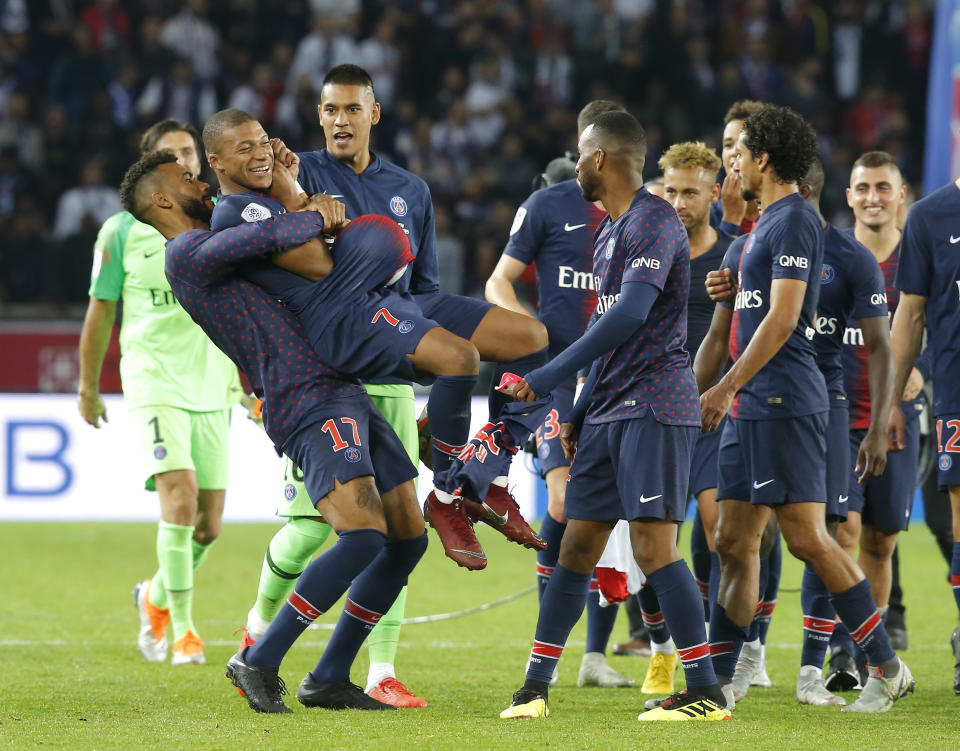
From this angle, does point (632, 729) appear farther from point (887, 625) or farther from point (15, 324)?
point (15, 324)

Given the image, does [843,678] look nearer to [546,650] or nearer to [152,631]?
[546,650]

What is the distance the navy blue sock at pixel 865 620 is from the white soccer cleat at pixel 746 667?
66 cm

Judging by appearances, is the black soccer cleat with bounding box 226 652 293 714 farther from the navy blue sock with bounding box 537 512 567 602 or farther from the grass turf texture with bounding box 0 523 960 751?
the navy blue sock with bounding box 537 512 567 602

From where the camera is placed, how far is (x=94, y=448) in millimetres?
12203

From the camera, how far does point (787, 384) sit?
533 centimetres

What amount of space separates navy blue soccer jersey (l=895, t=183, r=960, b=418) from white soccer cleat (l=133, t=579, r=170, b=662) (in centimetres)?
371

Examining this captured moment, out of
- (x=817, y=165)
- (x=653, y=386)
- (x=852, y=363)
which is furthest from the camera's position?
(x=852, y=363)

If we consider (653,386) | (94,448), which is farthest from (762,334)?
(94,448)

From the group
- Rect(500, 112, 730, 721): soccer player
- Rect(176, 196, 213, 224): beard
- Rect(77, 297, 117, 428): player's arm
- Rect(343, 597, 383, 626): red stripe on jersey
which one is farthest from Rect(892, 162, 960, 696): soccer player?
Rect(77, 297, 117, 428): player's arm

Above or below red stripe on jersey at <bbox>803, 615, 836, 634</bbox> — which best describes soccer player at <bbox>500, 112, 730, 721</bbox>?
above

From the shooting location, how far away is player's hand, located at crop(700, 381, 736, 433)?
16.8 feet

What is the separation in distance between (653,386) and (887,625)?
3.02 metres

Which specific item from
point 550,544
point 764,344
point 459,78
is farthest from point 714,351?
point 459,78

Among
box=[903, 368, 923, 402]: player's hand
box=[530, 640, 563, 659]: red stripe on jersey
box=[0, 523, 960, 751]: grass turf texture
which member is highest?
box=[903, 368, 923, 402]: player's hand
